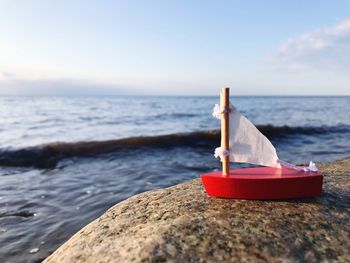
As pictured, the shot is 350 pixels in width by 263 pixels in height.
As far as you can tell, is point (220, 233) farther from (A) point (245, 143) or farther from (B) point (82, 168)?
(B) point (82, 168)

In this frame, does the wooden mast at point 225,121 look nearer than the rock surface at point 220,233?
No

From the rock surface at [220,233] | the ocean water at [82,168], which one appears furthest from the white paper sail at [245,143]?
the ocean water at [82,168]

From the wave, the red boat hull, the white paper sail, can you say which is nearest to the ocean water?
the wave

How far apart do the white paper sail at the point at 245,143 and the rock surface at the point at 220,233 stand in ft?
1.42

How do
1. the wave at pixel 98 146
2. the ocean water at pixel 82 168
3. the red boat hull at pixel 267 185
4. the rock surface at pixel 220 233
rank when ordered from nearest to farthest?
the rock surface at pixel 220 233, the red boat hull at pixel 267 185, the ocean water at pixel 82 168, the wave at pixel 98 146

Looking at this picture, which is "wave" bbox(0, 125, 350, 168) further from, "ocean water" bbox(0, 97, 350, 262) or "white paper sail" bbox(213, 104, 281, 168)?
"white paper sail" bbox(213, 104, 281, 168)

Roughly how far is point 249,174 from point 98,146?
11566 millimetres

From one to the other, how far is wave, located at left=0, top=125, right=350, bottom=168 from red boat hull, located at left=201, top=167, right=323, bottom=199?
903cm

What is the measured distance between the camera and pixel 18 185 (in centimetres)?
839

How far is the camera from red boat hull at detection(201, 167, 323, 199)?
3.12 meters

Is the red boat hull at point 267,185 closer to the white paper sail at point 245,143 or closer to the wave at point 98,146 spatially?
the white paper sail at point 245,143

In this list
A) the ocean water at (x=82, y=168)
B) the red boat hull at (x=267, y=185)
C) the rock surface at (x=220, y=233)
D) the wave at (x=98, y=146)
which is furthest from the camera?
the wave at (x=98, y=146)

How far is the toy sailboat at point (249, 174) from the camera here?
123 inches

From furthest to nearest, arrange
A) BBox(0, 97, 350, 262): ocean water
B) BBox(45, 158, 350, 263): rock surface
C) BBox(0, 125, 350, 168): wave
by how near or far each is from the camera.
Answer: BBox(0, 125, 350, 168): wave
BBox(0, 97, 350, 262): ocean water
BBox(45, 158, 350, 263): rock surface
